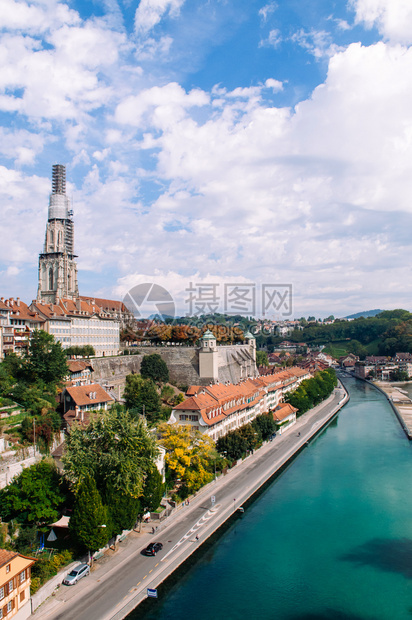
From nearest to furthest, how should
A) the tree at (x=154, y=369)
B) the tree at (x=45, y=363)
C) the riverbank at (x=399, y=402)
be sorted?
the tree at (x=45, y=363)
the tree at (x=154, y=369)
the riverbank at (x=399, y=402)

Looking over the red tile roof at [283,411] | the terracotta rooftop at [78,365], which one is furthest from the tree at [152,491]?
the red tile roof at [283,411]

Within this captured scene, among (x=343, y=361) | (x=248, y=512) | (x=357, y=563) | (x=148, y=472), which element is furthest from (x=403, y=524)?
(x=343, y=361)

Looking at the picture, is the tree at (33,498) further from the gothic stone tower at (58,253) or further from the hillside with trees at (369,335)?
the hillside with trees at (369,335)

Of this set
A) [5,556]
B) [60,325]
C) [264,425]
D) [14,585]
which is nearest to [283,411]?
[264,425]

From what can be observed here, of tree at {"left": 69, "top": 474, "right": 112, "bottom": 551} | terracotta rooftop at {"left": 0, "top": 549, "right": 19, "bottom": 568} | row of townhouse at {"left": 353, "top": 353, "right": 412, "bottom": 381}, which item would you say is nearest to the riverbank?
row of townhouse at {"left": 353, "top": 353, "right": 412, "bottom": 381}

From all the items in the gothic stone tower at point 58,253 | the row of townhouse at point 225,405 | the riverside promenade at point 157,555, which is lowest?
the riverside promenade at point 157,555

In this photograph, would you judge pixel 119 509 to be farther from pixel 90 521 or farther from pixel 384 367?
pixel 384 367

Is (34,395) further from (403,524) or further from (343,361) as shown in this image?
(343,361)
